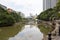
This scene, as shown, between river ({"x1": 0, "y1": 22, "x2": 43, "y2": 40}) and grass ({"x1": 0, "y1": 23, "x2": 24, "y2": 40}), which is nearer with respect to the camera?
river ({"x1": 0, "y1": 22, "x2": 43, "y2": 40})

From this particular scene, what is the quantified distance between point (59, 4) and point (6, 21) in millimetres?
13350

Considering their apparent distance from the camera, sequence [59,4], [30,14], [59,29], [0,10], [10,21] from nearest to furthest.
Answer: [59,29]
[59,4]
[10,21]
[0,10]
[30,14]

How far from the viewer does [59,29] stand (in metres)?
14.2

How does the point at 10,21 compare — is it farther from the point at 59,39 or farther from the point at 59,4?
the point at 59,39

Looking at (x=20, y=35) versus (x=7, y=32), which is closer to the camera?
(x=20, y=35)

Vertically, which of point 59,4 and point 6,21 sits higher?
point 59,4

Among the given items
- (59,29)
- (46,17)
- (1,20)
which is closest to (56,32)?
(59,29)

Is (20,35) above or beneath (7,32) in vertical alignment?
above

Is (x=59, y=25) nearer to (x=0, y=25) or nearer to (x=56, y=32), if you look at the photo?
(x=56, y=32)

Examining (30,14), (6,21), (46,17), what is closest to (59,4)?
(6,21)

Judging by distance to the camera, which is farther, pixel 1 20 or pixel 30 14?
pixel 30 14

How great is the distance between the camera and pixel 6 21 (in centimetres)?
3712

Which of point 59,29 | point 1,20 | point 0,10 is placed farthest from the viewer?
point 0,10

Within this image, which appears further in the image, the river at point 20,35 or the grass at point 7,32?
the grass at point 7,32
